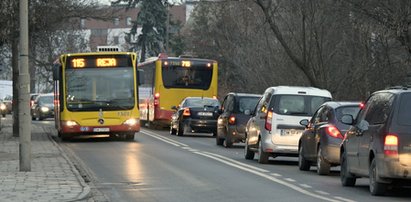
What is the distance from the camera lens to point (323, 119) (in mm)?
19469

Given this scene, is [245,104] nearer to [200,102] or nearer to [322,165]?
[200,102]

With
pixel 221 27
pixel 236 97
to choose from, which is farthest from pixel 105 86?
pixel 221 27

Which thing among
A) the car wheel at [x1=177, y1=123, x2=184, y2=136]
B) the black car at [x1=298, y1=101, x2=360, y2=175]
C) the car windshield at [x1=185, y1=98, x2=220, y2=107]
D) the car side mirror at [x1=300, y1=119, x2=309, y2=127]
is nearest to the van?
the car side mirror at [x1=300, y1=119, x2=309, y2=127]

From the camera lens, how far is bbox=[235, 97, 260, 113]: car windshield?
29.2 m

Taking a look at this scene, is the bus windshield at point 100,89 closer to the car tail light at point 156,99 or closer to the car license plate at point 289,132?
the car license plate at point 289,132

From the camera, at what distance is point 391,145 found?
13734 mm

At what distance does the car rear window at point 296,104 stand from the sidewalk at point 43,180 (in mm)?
4970

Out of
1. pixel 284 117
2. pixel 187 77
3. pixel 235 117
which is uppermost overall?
pixel 187 77

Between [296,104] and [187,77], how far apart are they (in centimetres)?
2166

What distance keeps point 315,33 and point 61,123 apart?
1116 cm

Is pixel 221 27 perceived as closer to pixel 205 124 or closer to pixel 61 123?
pixel 205 124

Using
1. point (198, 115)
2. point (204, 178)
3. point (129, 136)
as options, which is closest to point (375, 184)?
point (204, 178)

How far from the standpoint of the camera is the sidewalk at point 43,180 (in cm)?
1389

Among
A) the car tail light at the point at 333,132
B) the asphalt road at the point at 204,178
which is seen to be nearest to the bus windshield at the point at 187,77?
the asphalt road at the point at 204,178
